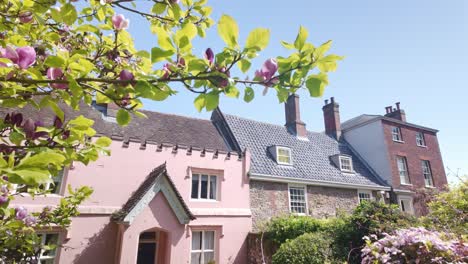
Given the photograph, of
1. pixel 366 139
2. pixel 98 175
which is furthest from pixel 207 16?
pixel 366 139

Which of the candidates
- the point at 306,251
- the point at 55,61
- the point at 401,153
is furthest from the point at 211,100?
the point at 401,153

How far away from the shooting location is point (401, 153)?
24.0 meters

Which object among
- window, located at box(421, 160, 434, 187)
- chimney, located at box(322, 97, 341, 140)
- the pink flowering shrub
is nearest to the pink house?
the pink flowering shrub

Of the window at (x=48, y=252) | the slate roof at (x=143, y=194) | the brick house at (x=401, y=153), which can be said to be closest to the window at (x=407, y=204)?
the brick house at (x=401, y=153)

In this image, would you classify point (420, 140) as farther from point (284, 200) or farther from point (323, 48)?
point (323, 48)

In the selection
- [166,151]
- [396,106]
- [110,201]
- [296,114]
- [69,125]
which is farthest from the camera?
[396,106]

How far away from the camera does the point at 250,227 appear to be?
1512cm

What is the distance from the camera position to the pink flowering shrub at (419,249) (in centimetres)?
395

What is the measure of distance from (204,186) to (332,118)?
16730mm

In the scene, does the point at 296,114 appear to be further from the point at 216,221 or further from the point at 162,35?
the point at 162,35

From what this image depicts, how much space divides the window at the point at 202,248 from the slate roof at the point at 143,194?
69.9 inches

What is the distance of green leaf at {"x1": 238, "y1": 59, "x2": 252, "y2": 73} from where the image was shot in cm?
150

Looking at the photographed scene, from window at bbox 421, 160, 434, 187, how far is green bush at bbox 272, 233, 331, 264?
19903 millimetres

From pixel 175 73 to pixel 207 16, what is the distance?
4.46ft
